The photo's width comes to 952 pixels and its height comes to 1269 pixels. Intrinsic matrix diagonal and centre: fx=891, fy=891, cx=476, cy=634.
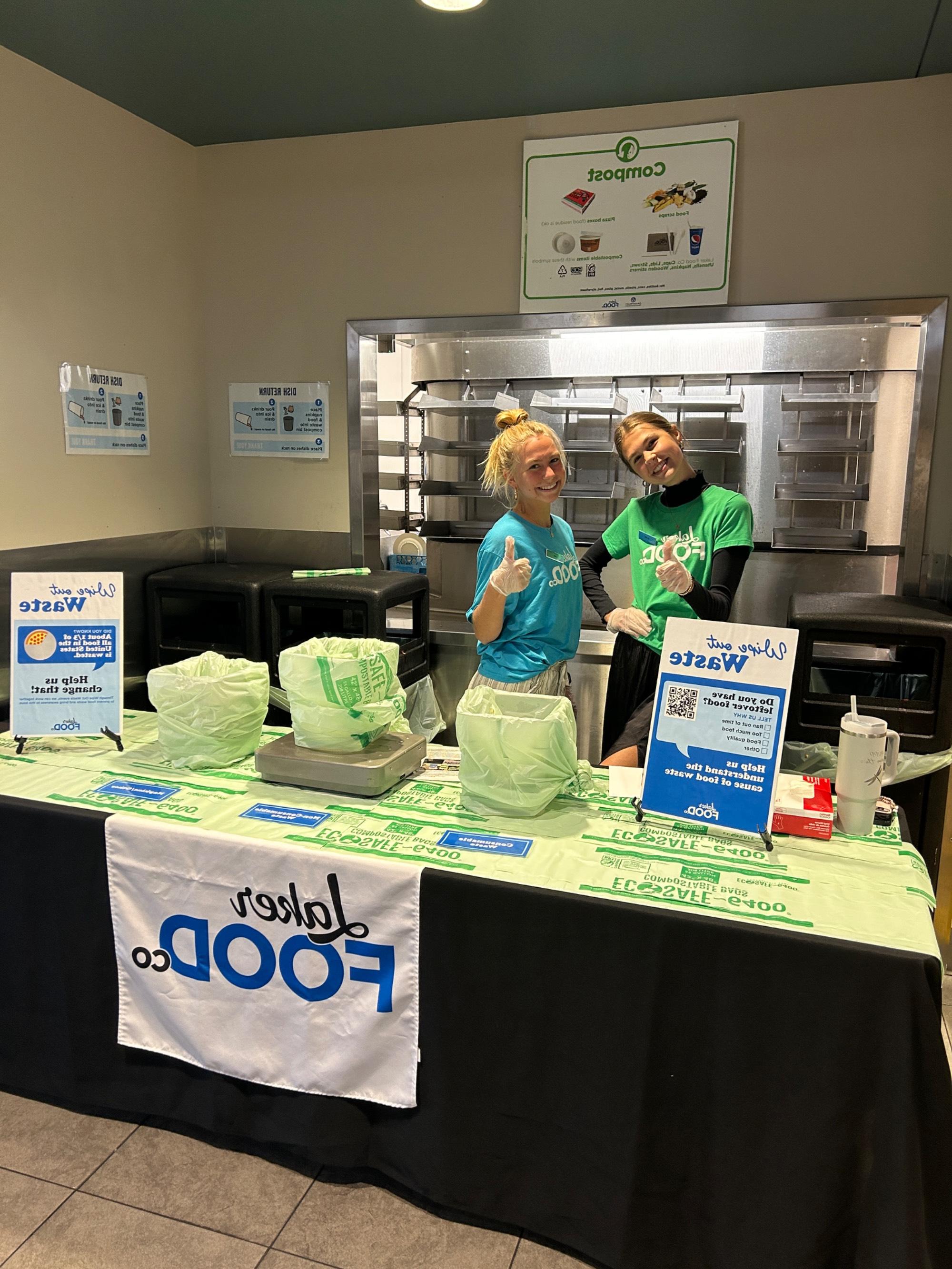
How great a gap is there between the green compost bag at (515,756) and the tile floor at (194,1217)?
0.81m

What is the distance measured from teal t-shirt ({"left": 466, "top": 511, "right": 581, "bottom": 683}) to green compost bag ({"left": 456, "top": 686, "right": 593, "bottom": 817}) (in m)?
0.62

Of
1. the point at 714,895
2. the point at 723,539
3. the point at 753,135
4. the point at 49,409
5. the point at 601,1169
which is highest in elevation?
the point at 753,135

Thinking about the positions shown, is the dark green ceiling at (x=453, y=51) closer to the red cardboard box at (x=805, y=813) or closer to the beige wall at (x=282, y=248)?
the beige wall at (x=282, y=248)

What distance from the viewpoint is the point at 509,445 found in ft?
8.17

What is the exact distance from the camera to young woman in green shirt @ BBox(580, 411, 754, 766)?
2584mm

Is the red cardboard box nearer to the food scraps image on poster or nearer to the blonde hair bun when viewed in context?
the blonde hair bun

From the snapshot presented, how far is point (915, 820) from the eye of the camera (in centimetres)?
292

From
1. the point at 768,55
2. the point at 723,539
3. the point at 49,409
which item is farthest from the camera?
the point at 49,409

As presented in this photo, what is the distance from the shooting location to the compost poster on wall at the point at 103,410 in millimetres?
3225

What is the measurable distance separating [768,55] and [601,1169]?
10.4 ft

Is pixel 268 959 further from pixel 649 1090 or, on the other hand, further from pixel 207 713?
pixel 649 1090

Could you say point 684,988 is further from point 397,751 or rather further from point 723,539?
point 723,539

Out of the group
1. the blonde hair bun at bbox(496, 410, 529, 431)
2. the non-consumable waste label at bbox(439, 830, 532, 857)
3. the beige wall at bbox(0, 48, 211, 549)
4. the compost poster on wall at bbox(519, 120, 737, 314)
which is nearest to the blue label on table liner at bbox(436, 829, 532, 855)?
the non-consumable waste label at bbox(439, 830, 532, 857)

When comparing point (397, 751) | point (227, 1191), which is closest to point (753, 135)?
point (397, 751)
